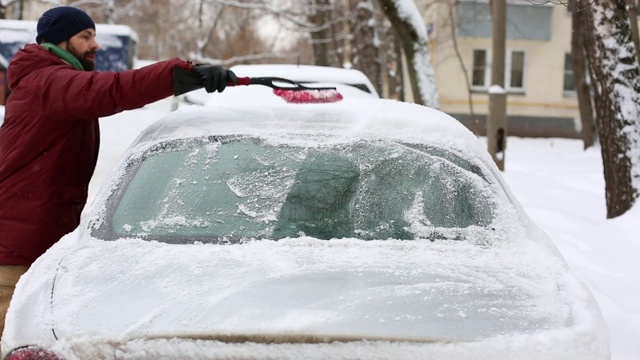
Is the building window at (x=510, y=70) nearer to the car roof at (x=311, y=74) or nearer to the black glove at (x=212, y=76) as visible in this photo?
the car roof at (x=311, y=74)

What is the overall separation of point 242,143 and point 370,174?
48 cm

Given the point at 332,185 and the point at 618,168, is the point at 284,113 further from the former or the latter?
the point at 618,168

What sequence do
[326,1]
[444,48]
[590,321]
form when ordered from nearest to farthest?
[590,321] < [326,1] < [444,48]

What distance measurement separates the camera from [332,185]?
2959 mm

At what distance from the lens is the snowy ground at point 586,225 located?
470cm

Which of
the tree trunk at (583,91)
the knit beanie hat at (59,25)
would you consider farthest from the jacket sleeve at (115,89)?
the tree trunk at (583,91)

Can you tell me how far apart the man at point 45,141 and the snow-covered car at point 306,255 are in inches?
10.5

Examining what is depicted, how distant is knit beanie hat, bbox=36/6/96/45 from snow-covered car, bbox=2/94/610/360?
24.1 inches

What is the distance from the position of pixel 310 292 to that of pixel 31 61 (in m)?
1.74

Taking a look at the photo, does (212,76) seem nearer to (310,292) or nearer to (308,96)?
(308,96)

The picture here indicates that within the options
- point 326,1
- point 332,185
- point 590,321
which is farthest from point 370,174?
point 326,1

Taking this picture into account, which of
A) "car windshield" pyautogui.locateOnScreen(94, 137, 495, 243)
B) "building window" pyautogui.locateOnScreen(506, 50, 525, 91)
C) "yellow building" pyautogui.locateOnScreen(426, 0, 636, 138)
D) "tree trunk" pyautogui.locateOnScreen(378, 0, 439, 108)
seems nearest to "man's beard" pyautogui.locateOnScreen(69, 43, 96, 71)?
"car windshield" pyautogui.locateOnScreen(94, 137, 495, 243)

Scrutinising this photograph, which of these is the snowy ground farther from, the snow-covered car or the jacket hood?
the jacket hood

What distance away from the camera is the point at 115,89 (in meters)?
3.09
